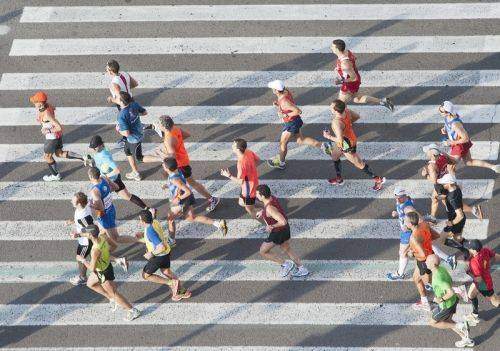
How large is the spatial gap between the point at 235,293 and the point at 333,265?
1.75m

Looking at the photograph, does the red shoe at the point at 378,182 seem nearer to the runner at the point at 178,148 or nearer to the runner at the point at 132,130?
the runner at the point at 178,148

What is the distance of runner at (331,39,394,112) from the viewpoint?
17.5 m

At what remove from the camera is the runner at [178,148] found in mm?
16133

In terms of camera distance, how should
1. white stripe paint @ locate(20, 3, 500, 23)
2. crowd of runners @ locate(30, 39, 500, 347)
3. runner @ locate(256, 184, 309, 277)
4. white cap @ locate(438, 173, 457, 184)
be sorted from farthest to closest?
white stripe paint @ locate(20, 3, 500, 23)
white cap @ locate(438, 173, 457, 184)
runner @ locate(256, 184, 309, 277)
crowd of runners @ locate(30, 39, 500, 347)

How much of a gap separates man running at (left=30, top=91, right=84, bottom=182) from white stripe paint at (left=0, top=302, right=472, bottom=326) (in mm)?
2960

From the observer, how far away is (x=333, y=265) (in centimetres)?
1595

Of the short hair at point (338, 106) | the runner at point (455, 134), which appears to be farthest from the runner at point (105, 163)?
the runner at point (455, 134)

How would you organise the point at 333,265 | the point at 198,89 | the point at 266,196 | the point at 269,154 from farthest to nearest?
the point at 198,89, the point at 269,154, the point at 333,265, the point at 266,196

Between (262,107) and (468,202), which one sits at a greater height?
(262,107)

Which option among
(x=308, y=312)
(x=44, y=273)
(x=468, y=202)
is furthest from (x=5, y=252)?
(x=468, y=202)

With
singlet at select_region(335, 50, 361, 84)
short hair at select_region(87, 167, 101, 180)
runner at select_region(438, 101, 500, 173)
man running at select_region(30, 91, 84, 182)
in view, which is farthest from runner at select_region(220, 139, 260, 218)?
runner at select_region(438, 101, 500, 173)

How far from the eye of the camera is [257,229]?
16.6m

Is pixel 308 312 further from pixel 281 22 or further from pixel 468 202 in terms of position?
pixel 281 22

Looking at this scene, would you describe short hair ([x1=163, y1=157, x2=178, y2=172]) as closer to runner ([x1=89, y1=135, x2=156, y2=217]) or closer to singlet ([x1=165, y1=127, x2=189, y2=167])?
singlet ([x1=165, y1=127, x2=189, y2=167])
